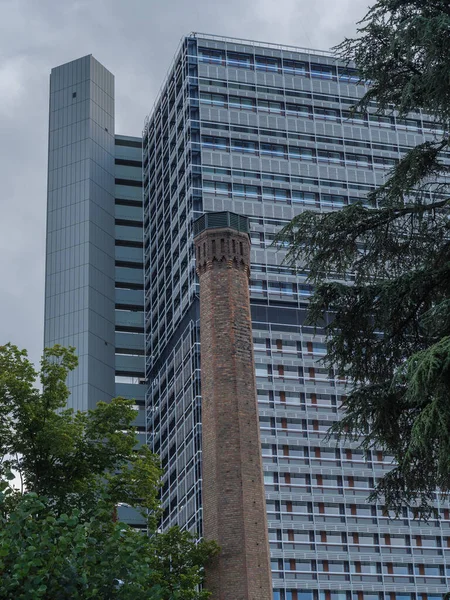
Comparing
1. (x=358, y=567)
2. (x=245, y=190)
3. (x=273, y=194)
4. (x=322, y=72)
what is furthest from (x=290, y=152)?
(x=358, y=567)

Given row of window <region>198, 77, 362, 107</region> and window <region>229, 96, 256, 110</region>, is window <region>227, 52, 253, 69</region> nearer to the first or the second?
row of window <region>198, 77, 362, 107</region>

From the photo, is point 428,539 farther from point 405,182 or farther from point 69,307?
point 405,182

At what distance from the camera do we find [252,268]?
8694 centimetres

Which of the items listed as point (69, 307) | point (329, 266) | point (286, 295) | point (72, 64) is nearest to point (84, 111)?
point (72, 64)

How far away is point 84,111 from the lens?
108 metres

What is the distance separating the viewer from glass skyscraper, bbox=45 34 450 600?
3068 inches

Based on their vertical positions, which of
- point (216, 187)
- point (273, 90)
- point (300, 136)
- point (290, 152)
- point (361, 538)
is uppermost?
point (273, 90)

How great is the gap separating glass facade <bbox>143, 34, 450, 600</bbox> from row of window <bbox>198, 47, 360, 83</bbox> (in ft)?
0.38

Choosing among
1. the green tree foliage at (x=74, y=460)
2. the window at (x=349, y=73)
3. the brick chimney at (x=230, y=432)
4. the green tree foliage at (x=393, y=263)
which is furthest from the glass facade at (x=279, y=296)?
the green tree foliage at (x=393, y=263)

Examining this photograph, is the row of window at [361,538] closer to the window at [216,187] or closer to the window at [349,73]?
the window at [216,187]

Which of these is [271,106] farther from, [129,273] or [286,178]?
[129,273]

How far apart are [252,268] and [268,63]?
65.9 ft

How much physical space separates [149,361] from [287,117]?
77.1ft

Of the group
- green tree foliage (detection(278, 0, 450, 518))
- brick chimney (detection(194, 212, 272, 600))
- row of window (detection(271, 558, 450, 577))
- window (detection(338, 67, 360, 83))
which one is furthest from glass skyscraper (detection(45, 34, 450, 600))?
green tree foliage (detection(278, 0, 450, 518))
